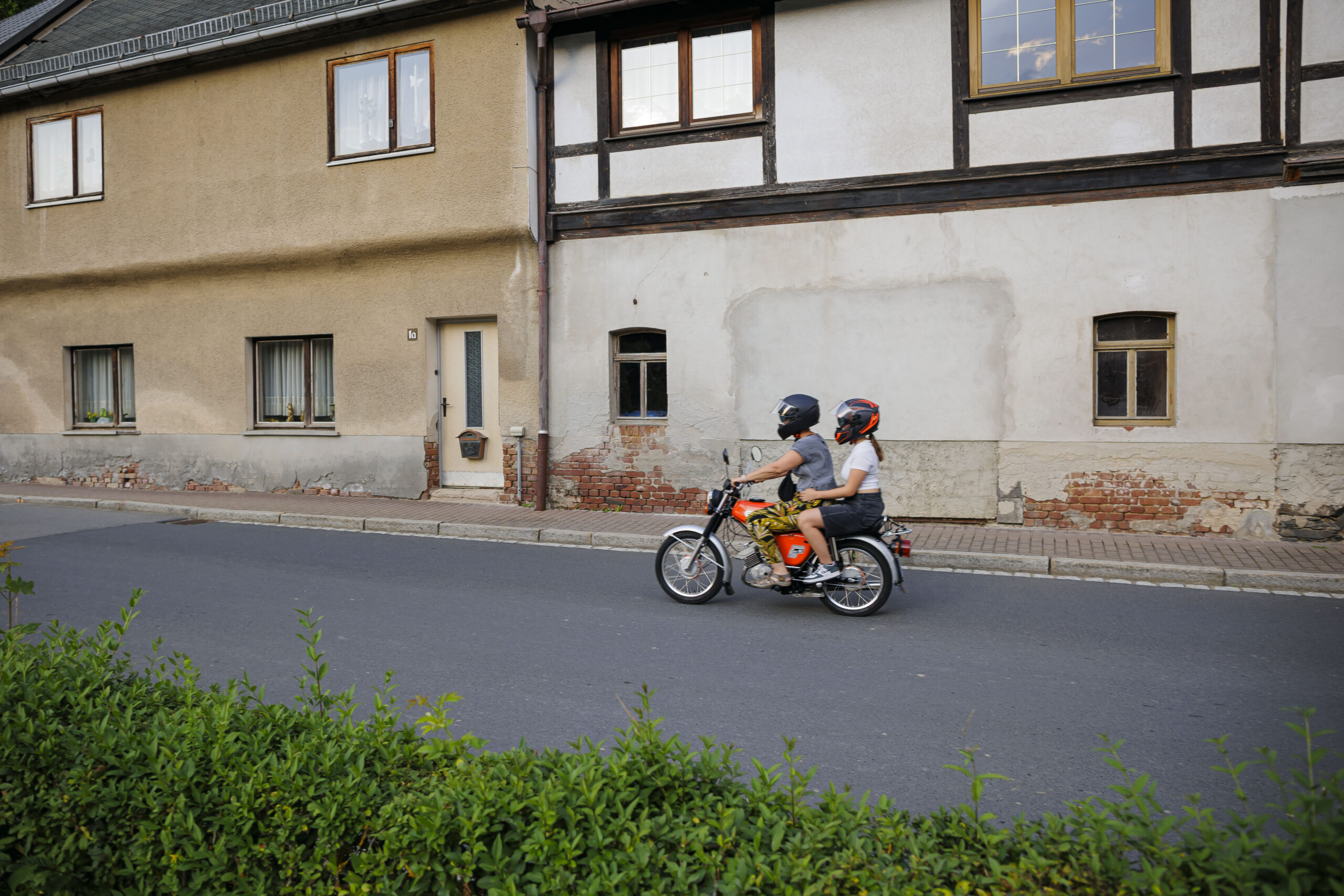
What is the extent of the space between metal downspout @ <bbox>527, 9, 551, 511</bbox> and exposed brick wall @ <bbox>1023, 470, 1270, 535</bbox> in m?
6.35

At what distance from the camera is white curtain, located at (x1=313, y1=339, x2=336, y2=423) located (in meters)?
15.3

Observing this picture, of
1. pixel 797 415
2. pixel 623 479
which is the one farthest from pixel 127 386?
pixel 797 415

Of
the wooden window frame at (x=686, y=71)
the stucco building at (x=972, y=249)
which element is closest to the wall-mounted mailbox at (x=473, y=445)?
the stucco building at (x=972, y=249)

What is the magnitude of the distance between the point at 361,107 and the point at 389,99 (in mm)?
549

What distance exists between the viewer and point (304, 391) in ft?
50.8

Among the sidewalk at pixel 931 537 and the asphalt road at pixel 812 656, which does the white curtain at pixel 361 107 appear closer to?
the sidewalk at pixel 931 537

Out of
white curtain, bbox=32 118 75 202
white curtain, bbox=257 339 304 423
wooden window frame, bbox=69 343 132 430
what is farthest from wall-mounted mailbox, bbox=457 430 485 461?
Result: white curtain, bbox=32 118 75 202

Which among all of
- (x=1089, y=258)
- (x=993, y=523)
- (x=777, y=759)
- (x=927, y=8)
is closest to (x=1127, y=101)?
(x=1089, y=258)

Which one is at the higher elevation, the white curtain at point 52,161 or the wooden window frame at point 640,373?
the white curtain at point 52,161

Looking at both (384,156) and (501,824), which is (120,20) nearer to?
(384,156)

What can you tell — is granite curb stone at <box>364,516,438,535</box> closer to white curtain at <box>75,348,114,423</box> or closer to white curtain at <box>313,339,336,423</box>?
white curtain at <box>313,339,336,423</box>

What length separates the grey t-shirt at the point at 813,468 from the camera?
294 inches

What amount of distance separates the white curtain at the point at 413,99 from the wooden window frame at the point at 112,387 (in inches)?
260

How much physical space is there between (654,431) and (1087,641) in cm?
732
